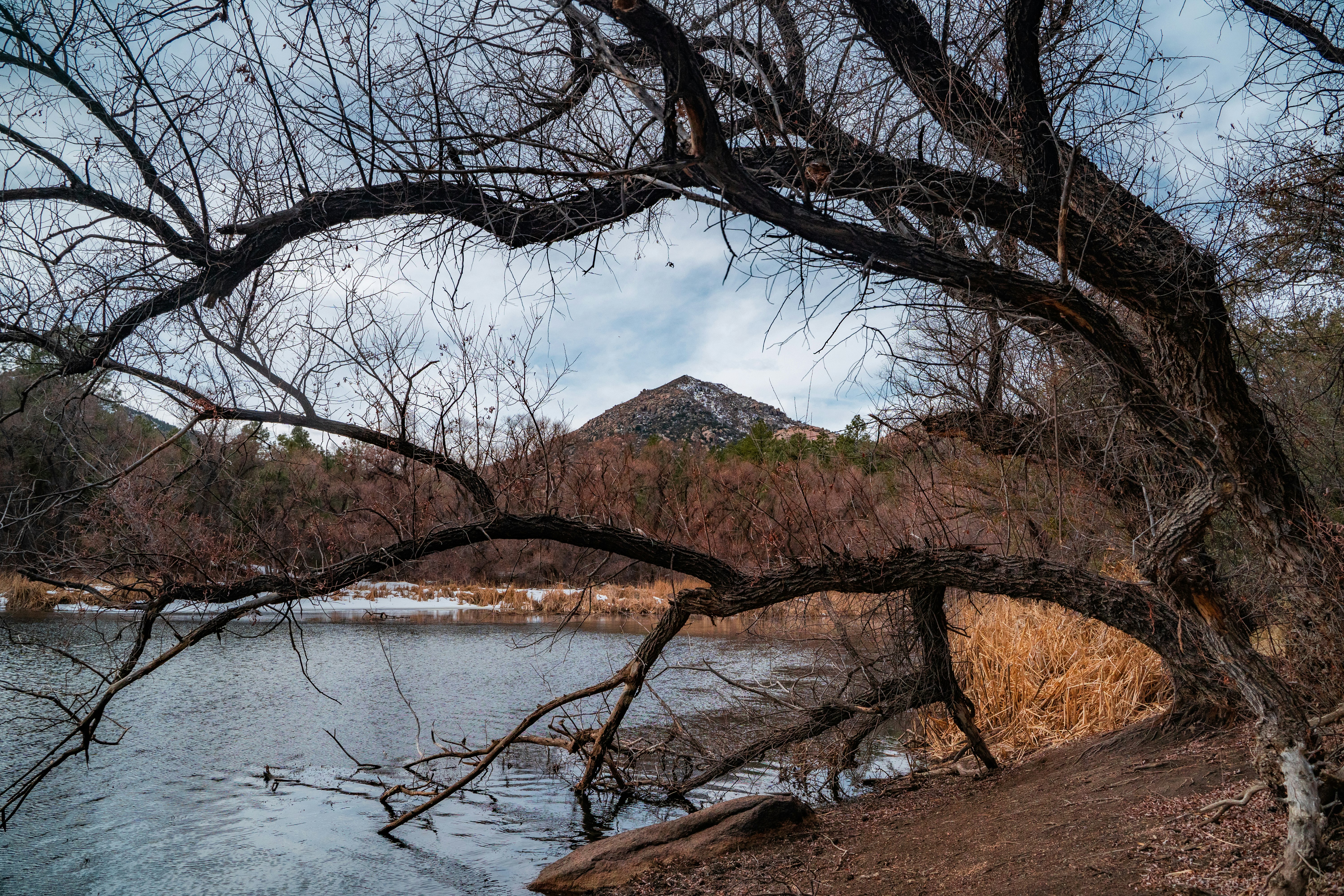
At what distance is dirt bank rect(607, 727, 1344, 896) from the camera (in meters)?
4.01

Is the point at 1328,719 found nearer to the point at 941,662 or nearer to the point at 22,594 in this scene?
the point at 941,662

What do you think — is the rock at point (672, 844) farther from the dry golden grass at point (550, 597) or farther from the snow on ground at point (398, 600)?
the snow on ground at point (398, 600)

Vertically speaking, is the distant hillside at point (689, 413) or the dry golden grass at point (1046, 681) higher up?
the distant hillside at point (689, 413)

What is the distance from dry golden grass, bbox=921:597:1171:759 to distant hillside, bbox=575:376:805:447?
80.7 m

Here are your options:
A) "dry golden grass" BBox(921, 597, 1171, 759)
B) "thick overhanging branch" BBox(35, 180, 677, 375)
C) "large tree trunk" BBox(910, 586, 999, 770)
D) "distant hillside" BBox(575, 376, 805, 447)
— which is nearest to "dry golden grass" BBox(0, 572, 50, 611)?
"thick overhanging branch" BBox(35, 180, 677, 375)

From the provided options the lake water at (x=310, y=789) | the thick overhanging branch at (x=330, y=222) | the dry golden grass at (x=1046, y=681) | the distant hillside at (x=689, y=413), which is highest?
the distant hillside at (x=689, y=413)

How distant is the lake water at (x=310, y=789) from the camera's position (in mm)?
6031

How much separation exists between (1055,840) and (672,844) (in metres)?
2.30

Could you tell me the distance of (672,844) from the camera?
224 inches

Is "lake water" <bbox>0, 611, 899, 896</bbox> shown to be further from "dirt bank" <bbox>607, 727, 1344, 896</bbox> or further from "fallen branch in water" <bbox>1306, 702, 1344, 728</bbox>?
"fallen branch in water" <bbox>1306, 702, 1344, 728</bbox>

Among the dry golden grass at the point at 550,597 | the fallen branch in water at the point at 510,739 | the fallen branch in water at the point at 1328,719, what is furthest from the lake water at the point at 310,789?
the dry golden grass at the point at 550,597

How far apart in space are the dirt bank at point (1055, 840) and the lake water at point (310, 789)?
69.8 inches

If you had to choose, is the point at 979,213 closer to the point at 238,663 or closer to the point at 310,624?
the point at 238,663

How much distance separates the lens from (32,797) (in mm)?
7613
